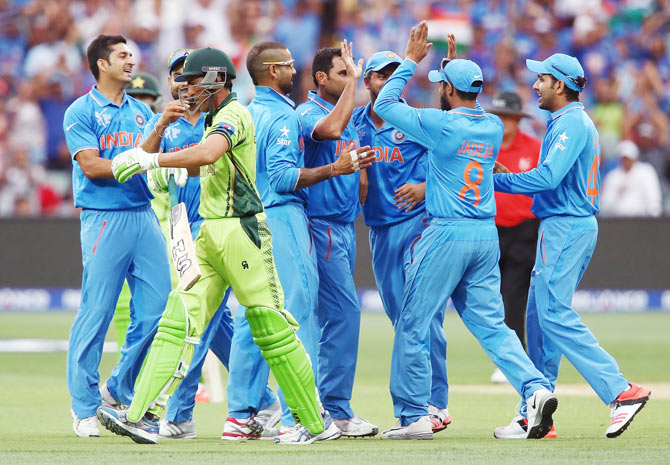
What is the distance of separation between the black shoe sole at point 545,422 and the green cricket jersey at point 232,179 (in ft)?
6.84

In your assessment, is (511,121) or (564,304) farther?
(511,121)

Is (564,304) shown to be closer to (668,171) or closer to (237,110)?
(237,110)

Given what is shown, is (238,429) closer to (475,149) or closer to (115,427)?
(115,427)

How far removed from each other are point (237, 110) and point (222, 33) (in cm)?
1295

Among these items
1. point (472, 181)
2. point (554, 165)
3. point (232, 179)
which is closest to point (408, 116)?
point (472, 181)

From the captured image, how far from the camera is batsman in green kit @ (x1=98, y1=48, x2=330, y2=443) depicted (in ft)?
20.2

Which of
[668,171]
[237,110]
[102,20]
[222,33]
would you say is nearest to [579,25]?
[668,171]

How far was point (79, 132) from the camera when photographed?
7.30 metres

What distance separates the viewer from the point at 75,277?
17219mm

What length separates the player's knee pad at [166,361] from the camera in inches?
239

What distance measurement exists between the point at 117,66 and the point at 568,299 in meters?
3.42

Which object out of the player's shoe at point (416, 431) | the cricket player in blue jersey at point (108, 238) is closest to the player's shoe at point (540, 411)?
the player's shoe at point (416, 431)

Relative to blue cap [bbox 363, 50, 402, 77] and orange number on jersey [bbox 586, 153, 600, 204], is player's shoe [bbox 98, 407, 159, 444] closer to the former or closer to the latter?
blue cap [bbox 363, 50, 402, 77]

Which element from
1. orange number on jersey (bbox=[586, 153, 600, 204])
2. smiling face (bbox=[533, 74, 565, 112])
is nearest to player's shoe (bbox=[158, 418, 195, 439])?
orange number on jersey (bbox=[586, 153, 600, 204])
